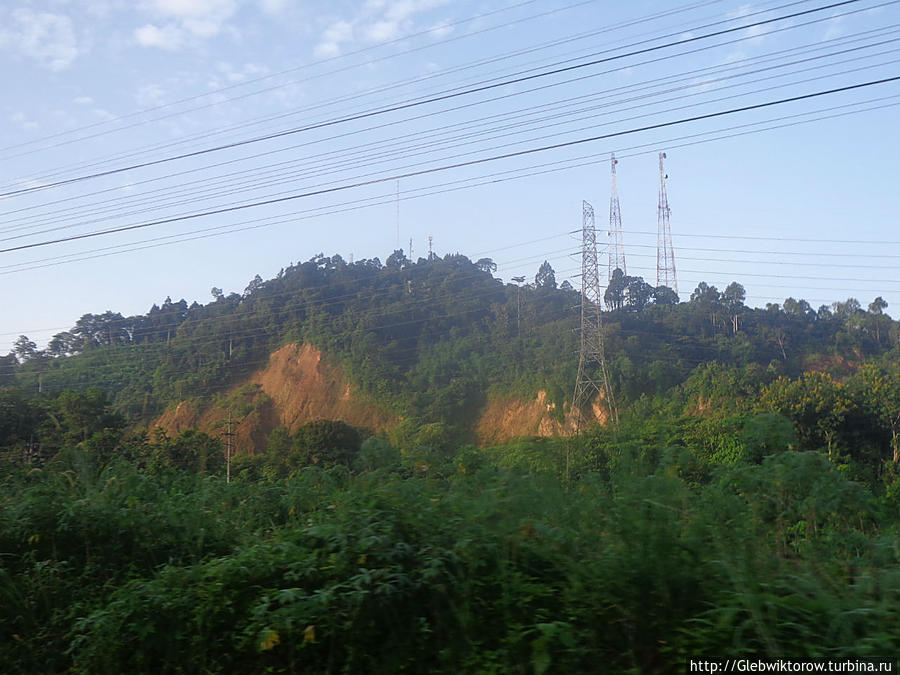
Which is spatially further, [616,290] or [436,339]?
[436,339]

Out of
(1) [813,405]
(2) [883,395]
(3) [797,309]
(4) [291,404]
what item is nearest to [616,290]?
(3) [797,309]

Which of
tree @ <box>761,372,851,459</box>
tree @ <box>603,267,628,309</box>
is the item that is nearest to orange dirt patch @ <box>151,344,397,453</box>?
tree @ <box>603,267,628,309</box>

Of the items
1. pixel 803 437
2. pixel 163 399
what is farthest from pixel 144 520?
pixel 163 399

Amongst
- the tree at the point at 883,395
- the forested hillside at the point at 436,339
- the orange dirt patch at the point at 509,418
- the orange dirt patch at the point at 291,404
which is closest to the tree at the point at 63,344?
the forested hillside at the point at 436,339

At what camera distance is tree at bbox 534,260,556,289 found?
51.0m

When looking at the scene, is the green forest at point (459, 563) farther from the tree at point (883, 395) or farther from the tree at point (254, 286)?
the tree at point (254, 286)

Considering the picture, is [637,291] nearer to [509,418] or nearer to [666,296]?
[666,296]

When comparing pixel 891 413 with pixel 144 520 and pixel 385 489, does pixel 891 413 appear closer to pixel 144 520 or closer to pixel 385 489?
pixel 385 489

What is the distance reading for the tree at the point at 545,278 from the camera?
51.0 metres

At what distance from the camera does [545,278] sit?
5269 centimetres

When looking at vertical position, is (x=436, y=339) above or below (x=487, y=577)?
above

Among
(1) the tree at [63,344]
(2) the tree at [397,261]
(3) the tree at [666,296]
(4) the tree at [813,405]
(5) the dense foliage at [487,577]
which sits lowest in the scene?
(5) the dense foliage at [487,577]

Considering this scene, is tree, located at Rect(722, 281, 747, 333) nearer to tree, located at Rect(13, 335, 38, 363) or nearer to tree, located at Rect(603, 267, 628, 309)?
tree, located at Rect(603, 267, 628, 309)

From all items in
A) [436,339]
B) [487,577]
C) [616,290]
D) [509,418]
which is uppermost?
[616,290]
